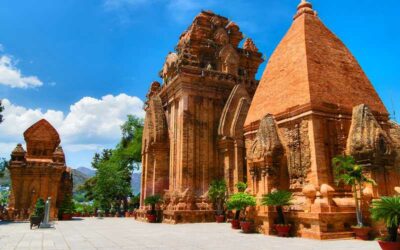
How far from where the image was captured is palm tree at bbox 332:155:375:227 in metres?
11.3

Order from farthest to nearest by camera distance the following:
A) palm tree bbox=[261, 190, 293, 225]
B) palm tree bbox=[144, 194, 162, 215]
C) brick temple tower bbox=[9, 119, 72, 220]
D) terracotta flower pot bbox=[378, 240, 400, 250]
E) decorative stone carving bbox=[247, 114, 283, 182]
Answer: brick temple tower bbox=[9, 119, 72, 220] < palm tree bbox=[144, 194, 162, 215] < decorative stone carving bbox=[247, 114, 283, 182] < palm tree bbox=[261, 190, 293, 225] < terracotta flower pot bbox=[378, 240, 400, 250]

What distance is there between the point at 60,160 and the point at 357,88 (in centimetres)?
2606

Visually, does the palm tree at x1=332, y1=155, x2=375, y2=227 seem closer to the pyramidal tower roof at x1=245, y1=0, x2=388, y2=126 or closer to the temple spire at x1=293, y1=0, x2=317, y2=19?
the pyramidal tower roof at x1=245, y1=0, x2=388, y2=126

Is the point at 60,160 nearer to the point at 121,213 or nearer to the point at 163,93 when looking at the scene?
the point at 121,213

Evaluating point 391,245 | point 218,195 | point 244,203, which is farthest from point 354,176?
point 218,195

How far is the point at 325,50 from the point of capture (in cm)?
1570

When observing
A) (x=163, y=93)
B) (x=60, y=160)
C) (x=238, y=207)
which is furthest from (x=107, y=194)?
(x=238, y=207)

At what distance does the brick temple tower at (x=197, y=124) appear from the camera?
21.4 m

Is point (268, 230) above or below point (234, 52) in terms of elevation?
below

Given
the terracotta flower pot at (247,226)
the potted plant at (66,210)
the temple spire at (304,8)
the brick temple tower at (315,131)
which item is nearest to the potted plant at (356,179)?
the brick temple tower at (315,131)

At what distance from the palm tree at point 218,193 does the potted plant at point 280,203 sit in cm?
807

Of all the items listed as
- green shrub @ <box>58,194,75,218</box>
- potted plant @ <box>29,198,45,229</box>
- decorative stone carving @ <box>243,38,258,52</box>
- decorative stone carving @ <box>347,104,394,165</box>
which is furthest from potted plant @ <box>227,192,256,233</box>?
decorative stone carving @ <box>243,38,258,52</box>

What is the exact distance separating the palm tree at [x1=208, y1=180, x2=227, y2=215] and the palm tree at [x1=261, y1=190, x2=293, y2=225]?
800 cm

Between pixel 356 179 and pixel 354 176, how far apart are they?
0.16 metres
